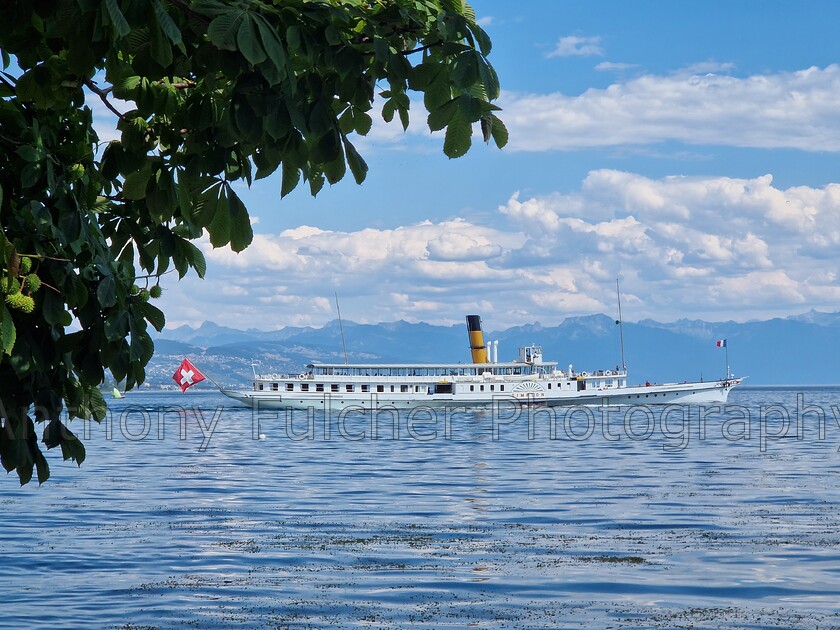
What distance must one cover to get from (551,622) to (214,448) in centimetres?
3724

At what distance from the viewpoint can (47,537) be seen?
1861cm

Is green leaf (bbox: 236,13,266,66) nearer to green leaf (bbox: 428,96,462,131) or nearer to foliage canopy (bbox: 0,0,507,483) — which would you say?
foliage canopy (bbox: 0,0,507,483)

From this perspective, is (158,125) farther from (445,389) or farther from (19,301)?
(445,389)

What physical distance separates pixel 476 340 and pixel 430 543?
250 ft

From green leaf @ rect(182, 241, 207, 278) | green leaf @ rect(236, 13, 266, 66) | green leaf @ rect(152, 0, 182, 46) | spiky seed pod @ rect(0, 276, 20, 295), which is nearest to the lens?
green leaf @ rect(236, 13, 266, 66)

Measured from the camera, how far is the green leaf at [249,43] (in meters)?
3.95

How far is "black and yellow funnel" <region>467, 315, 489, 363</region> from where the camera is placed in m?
92.1

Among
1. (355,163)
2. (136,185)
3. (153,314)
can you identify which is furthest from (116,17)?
(153,314)

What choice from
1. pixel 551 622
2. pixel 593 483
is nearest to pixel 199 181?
pixel 551 622

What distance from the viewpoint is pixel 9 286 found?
504cm

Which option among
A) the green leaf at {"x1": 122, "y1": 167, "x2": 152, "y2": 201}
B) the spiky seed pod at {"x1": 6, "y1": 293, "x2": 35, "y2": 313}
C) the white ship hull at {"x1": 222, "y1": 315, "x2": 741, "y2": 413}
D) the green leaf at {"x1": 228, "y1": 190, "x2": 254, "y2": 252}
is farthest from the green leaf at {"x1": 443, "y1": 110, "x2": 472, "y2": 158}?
the white ship hull at {"x1": 222, "y1": 315, "x2": 741, "y2": 413}

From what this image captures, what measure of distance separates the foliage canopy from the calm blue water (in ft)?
21.5

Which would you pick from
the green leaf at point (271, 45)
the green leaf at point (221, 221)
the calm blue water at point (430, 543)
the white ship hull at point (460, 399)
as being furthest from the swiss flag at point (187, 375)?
the green leaf at point (271, 45)

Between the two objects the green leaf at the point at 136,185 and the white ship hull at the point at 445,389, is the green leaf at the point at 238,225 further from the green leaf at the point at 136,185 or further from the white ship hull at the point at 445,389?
the white ship hull at the point at 445,389
